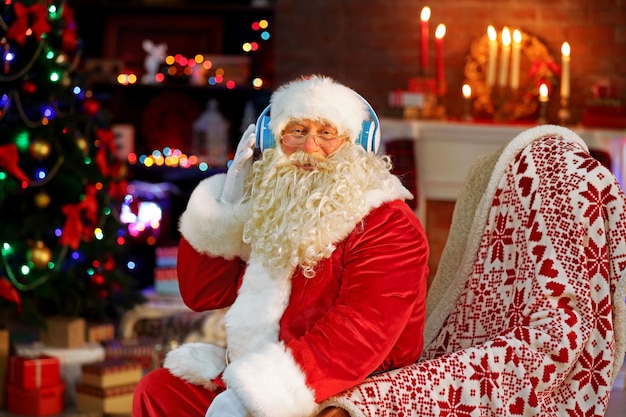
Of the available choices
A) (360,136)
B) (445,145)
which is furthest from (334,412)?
(445,145)

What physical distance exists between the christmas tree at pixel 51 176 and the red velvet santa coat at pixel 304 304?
1.72 metres

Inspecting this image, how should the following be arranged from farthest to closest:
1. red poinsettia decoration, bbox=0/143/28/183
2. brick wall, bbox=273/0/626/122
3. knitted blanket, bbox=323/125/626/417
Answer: brick wall, bbox=273/0/626/122
red poinsettia decoration, bbox=0/143/28/183
knitted blanket, bbox=323/125/626/417

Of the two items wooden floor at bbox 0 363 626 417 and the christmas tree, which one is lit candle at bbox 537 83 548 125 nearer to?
wooden floor at bbox 0 363 626 417

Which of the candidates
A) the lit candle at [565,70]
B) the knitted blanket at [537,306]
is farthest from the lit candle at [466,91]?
the knitted blanket at [537,306]

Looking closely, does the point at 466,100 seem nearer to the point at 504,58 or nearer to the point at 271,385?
the point at 504,58

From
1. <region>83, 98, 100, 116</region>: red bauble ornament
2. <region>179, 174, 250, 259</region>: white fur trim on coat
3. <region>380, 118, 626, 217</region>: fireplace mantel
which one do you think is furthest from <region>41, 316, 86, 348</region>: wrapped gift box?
<region>179, 174, 250, 259</region>: white fur trim on coat

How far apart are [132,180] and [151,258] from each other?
0.47m

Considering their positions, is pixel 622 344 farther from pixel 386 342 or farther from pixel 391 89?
pixel 391 89

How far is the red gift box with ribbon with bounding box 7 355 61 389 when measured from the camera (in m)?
4.09

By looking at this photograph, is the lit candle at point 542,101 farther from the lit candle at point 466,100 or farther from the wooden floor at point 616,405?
the wooden floor at point 616,405

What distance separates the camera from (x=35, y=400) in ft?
13.4

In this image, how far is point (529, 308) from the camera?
2.51 metres

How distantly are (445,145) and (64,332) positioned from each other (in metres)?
2.05

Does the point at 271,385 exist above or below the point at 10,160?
below
